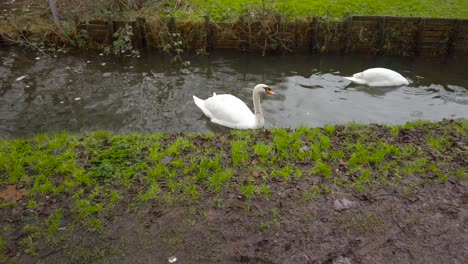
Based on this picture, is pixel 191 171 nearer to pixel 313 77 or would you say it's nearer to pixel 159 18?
pixel 313 77

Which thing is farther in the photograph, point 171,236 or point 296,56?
point 296,56

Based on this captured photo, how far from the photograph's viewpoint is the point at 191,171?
5.22 m

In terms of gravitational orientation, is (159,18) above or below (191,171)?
above

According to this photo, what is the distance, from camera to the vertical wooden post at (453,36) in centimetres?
1102

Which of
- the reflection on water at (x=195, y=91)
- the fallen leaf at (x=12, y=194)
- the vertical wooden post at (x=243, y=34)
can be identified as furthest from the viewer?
the vertical wooden post at (x=243, y=34)

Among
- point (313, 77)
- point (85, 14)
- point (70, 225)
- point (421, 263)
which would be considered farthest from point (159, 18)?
point (421, 263)

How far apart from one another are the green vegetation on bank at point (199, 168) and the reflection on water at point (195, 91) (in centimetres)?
187

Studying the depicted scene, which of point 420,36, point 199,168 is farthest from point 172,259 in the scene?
point 420,36

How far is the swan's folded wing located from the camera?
7520 millimetres

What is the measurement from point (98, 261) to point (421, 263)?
3396 millimetres

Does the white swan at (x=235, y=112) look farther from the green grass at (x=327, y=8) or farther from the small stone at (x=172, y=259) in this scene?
the green grass at (x=327, y=8)

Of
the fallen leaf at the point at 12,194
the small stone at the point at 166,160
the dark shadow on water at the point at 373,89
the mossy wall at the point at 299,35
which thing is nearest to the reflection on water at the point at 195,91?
the dark shadow on water at the point at 373,89

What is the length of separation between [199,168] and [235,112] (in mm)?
2542

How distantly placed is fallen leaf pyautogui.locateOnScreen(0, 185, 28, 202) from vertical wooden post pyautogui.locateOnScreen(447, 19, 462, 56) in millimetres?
12121
